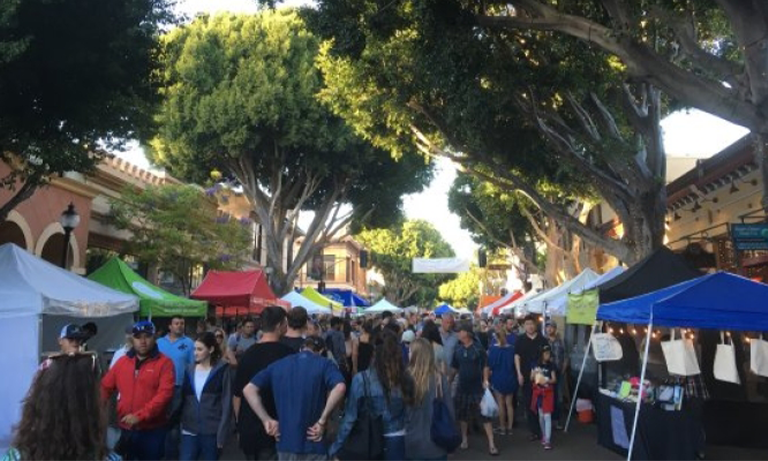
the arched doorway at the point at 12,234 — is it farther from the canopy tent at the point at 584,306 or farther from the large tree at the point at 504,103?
the canopy tent at the point at 584,306

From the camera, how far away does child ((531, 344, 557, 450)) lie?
Answer: 940cm

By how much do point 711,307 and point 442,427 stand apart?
4.47m

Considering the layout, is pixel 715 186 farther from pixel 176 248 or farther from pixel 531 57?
pixel 176 248

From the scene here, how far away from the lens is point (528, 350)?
1014cm

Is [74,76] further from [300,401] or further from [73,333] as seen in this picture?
[300,401]

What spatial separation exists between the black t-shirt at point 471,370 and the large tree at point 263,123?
41.4ft

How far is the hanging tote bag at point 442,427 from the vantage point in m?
4.77

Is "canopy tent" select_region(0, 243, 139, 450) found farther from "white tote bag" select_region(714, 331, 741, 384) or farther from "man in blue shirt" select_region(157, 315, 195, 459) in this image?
"white tote bag" select_region(714, 331, 741, 384)

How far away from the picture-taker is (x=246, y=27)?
2412 cm

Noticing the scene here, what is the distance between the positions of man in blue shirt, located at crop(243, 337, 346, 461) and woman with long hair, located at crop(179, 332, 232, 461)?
45.7 inches

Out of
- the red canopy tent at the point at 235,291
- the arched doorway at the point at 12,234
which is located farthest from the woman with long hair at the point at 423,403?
the arched doorway at the point at 12,234

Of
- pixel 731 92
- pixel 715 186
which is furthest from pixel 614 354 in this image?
pixel 715 186

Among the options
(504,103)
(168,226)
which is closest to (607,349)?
(504,103)

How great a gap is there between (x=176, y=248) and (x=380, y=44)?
9815 millimetres
